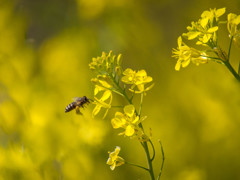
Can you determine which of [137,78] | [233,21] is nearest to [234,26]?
[233,21]

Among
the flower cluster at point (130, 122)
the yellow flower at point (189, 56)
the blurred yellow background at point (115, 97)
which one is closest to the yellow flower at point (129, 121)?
the flower cluster at point (130, 122)

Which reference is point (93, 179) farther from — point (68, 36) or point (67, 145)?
point (68, 36)

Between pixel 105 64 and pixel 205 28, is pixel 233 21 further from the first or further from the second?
pixel 105 64

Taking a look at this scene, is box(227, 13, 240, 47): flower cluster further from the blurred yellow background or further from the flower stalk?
the blurred yellow background

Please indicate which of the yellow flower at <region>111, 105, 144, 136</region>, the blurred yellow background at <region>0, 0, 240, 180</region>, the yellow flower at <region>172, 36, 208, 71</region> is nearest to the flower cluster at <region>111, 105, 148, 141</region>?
the yellow flower at <region>111, 105, 144, 136</region>

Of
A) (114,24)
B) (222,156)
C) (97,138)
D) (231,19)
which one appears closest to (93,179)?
(97,138)

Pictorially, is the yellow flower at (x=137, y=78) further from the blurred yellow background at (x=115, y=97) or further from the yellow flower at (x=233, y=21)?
the blurred yellow background at (x=115, y=97)
